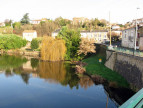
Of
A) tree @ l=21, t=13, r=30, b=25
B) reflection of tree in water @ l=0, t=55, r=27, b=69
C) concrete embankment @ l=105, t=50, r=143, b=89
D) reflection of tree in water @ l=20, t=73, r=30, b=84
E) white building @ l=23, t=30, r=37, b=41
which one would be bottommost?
reflection of tree in water @ l=20, t=73, r=30, b=84

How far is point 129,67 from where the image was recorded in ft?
56.6

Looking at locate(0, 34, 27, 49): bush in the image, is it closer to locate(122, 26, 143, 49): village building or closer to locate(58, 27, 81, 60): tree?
locate(58, 27, 81, 60): tree

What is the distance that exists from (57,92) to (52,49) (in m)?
18.5

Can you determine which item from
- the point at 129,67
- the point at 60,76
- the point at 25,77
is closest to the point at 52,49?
the point at 60,76

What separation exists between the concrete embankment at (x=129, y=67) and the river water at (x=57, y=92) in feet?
5.12

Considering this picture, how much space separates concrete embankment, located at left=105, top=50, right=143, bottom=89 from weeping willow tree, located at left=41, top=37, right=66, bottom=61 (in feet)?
50.2

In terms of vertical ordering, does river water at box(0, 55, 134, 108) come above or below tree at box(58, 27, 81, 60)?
below

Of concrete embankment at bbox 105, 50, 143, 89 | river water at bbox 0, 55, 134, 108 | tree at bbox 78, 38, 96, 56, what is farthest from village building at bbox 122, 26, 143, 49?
river water at bbox 0, 55, 134, 108

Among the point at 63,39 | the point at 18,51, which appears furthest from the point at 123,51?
the point at 18,51

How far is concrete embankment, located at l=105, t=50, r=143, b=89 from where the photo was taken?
14.8 meters

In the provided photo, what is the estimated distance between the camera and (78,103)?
1405 cm

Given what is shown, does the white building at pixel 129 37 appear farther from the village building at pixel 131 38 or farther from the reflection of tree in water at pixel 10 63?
the reflection of tree in water at pixel 10 63

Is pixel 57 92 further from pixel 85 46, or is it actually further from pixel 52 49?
pixel 52 49

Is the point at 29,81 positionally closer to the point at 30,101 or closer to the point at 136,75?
the point at 30,101
